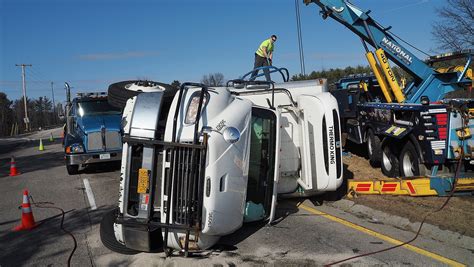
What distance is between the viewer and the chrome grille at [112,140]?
11352 mm

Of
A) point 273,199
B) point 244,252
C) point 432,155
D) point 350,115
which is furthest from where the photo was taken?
point 350,115

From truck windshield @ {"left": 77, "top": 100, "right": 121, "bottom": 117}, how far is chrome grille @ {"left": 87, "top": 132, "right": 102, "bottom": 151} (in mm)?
1185

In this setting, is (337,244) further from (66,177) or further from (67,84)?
(67,84)

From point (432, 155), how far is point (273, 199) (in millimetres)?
3556

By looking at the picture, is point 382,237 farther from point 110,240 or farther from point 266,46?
point 266,46

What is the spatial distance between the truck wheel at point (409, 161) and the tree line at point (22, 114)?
58.0 m

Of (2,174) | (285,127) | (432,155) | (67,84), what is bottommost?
(2,174)

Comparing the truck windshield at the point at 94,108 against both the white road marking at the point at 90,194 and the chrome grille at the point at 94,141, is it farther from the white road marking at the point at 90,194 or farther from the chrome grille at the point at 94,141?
the white road marking at the point at 90,194

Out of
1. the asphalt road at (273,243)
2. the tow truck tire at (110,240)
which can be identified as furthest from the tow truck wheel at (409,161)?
the tow truck tire at (110,240)

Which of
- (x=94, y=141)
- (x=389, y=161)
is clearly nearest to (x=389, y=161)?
(x=389, y=161)

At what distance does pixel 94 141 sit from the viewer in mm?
11281

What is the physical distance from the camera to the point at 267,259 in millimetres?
4875

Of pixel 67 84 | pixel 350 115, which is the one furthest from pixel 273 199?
pixel 67 84

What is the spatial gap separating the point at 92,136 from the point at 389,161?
7.54 m
